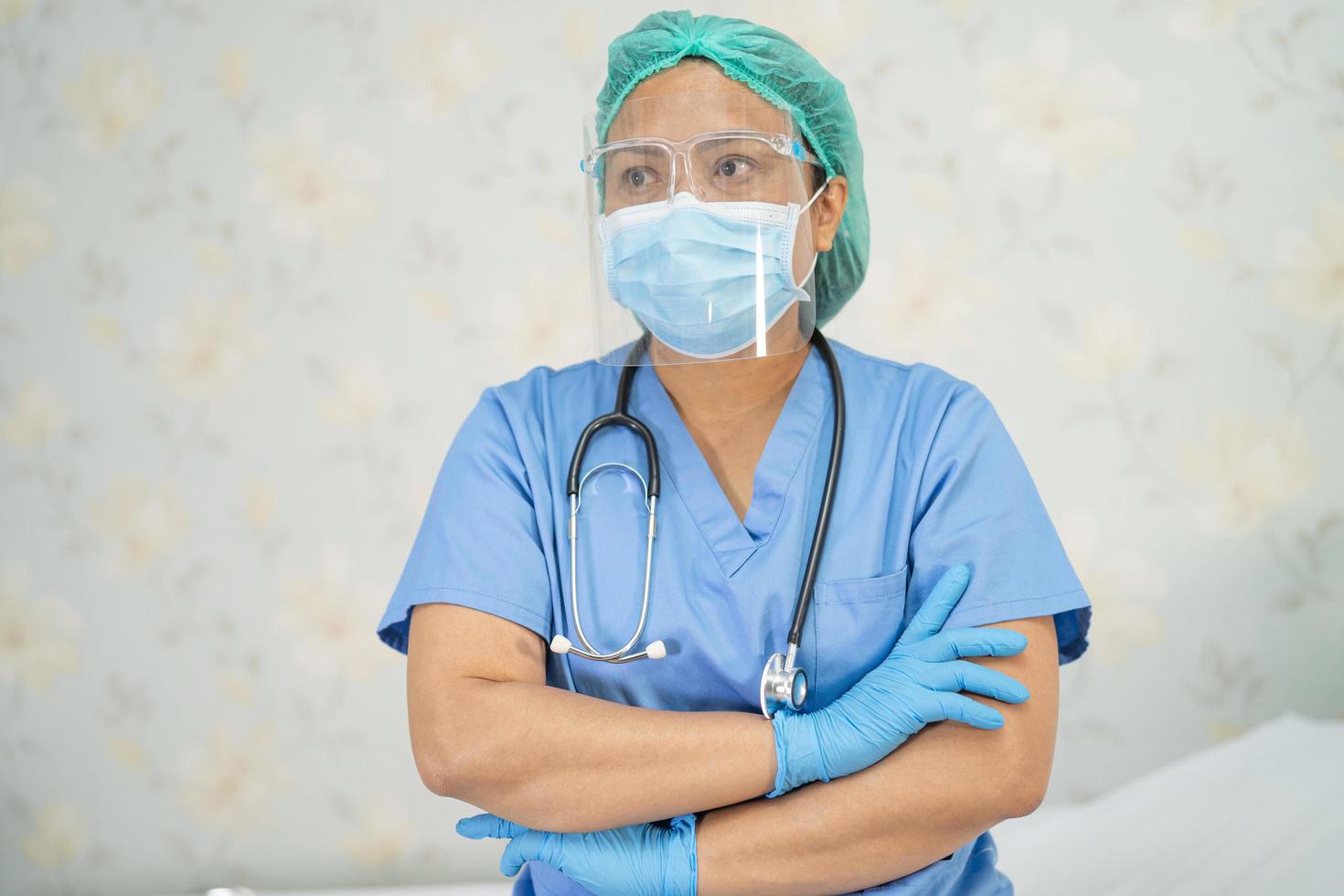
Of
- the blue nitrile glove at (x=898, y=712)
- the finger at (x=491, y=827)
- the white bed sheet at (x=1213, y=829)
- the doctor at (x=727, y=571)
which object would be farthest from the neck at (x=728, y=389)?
the white bed sheet at (x=1213, y=829)

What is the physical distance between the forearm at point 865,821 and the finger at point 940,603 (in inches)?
3.8

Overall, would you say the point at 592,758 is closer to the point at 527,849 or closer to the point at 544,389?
the point at 527,849

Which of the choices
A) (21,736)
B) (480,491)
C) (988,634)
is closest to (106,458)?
(21,736)

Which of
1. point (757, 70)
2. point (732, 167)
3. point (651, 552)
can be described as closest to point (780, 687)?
point (651, 552)

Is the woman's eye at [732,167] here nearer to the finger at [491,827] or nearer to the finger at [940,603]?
the finger at [940,603]

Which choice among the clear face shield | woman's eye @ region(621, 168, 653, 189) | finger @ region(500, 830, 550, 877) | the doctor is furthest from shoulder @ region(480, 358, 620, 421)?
finger @ region(500, 830, 550, 877)

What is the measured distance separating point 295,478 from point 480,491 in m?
1.17

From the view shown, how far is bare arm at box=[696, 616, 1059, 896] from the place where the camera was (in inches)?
40.3

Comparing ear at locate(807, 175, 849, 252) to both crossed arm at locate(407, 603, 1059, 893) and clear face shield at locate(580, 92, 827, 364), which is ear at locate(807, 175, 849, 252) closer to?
clear face shield at locate(580, 92, 827, 364)

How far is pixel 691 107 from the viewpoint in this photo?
1.17 m

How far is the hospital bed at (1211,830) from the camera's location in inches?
54.7

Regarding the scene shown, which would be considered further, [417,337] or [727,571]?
[417,337]

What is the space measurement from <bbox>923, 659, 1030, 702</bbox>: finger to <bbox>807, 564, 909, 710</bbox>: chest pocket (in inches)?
5.1

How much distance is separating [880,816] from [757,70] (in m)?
0.78
